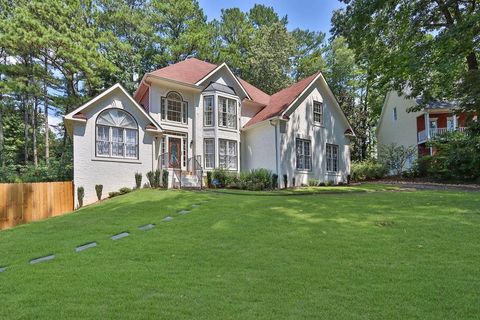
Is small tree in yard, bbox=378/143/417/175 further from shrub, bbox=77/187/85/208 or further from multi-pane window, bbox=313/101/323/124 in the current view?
shrub, bbox=77/187/85/208

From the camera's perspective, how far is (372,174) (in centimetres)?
2355

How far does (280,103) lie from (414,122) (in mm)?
15069

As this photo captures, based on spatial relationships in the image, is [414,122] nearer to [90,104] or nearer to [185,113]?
[185,113]

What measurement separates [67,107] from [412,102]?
1146 inches

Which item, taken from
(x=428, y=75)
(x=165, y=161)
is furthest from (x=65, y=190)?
(x=428, y=75)

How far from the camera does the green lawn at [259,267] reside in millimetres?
3619

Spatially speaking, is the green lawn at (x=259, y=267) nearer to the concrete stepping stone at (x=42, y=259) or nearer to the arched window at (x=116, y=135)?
the concrete stepping stone at (x=42, y=259)

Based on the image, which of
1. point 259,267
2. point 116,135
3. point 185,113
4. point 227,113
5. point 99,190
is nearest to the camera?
point 259,267

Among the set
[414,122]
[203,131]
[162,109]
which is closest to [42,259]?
[162,109]

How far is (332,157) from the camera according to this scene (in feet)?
72.1

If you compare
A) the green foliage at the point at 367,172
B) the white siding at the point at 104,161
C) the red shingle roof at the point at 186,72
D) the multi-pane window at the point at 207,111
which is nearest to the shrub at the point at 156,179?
the white siding at the point at 104,161

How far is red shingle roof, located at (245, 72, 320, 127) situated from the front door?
480 cm

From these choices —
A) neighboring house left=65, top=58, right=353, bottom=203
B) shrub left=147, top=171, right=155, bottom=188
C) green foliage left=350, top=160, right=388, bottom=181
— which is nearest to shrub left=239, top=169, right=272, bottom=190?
neighboring house left=65, top=58, right=353, bottom=203

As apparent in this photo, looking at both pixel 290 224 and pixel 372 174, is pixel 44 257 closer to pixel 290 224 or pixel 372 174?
pixel 290 224
